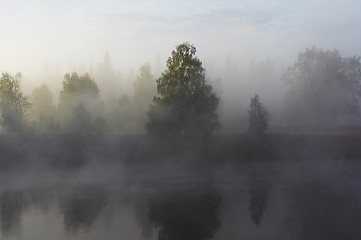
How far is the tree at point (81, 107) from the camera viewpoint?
6369 centimetres

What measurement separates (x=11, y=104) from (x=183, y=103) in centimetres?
2970

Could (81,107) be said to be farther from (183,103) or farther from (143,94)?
(143,94)

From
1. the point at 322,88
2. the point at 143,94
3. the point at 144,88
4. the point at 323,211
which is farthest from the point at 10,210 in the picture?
the point at 322,88

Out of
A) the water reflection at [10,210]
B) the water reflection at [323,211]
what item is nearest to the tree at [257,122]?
the water reflection at [323,211]

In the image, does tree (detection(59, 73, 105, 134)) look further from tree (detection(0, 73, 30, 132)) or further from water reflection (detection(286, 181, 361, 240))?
water reflection (detection(286, 181, 361, 240))

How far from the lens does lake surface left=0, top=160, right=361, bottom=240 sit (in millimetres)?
35156

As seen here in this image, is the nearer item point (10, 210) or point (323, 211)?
point (323, 211)

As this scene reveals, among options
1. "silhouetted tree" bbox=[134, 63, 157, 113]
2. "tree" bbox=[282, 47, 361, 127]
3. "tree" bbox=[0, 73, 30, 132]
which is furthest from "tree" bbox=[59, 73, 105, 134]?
"tree" bbox=[282, 47, 361, 127]

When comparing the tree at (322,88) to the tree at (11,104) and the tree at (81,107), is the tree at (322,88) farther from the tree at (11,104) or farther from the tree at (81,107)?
the tree at (11,104)

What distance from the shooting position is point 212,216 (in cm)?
3956

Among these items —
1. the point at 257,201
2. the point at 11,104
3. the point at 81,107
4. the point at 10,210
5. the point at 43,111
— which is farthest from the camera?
the point at 43,111

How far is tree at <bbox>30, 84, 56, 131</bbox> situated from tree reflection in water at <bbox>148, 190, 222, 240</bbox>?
31.4 metres

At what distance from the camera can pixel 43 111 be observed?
77250 millimetres

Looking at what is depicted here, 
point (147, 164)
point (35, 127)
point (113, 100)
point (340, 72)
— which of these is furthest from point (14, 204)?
point (340, 72)
